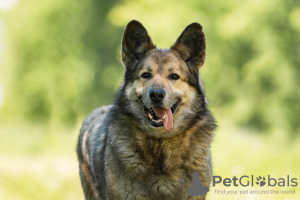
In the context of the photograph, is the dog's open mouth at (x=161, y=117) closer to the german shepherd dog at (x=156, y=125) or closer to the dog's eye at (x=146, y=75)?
the german shepherd dog at (x=156, y=125)

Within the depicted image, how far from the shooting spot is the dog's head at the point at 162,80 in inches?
178

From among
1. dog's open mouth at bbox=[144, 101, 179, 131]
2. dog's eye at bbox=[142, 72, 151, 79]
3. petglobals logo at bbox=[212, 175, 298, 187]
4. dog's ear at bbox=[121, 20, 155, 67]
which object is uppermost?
petglobals logo at bbox=[212, 175, 298, 187]

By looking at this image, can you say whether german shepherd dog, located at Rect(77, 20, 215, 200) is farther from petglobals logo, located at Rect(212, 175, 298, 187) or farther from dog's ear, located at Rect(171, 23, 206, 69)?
petglobals logo, located at Rect(212, 175, 298, 187)

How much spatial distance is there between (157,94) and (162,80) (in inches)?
8.4

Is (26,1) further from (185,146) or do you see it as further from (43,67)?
(185,146)

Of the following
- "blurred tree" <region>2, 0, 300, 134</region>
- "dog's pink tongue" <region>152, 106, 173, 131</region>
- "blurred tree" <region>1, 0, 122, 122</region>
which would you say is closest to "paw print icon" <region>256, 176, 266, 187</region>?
"dog's pink tongue" <region>152, 106, 173, 131</region>

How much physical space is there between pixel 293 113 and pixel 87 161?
31.9 feet

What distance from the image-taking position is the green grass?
8.16 meters

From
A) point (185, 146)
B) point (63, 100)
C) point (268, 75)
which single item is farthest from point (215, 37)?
point (185, 146)

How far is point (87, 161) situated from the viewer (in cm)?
581

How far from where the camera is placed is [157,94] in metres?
4.41

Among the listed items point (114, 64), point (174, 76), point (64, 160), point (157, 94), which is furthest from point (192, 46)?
point (114, 64)

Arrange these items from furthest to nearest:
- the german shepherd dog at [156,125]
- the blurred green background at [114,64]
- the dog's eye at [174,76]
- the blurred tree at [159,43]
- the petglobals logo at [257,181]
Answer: the blurred tree at [159,43]
the blurred green background at [114,64]
the petglobals logo at [257,181]
the dog's eye at [174,76]
the german shepherd dog at [156,125]

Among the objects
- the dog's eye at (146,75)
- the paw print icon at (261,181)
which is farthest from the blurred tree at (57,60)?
the dog's eye at (146,75)
